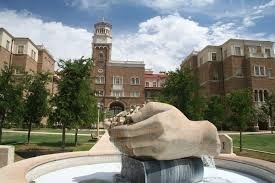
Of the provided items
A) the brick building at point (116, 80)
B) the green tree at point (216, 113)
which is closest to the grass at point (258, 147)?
the green tree at point (216, 113)

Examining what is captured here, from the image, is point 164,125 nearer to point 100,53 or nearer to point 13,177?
point 13,177

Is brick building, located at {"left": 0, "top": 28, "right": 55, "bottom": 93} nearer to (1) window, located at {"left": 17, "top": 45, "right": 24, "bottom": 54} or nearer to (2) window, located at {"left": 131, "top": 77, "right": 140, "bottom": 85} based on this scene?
(1) window, located at {"left": 17, "top": 45, "right": 24, "bottom": 54}

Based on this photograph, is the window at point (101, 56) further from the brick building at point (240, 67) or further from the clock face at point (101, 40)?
the brick building at point (240, 67)

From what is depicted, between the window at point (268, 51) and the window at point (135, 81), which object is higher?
the window at point (268, 51)

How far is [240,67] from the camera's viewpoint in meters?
52.6

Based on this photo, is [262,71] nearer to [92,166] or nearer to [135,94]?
[135,94]

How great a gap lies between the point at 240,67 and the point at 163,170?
48.7m

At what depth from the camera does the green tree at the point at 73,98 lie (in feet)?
67.2

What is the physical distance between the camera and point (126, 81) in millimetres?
66375

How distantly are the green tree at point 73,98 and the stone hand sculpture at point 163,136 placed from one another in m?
12.8

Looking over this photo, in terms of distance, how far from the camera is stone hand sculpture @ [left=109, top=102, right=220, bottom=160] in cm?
724

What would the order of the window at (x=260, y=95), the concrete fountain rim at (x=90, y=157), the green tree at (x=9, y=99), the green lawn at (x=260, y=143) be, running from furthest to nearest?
1. the window at (x=260, y=95)
2. the green lawn at (x=260, y=143)
3. the green tree at (x=9, y=99)
4. the concrete fountain rim at (x=90, y=157)

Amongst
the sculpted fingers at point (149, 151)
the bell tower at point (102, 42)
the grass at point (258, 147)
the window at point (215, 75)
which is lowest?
the grass at point (258, 147)

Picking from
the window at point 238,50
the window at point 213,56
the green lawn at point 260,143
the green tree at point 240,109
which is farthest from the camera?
the window at point 213,56
